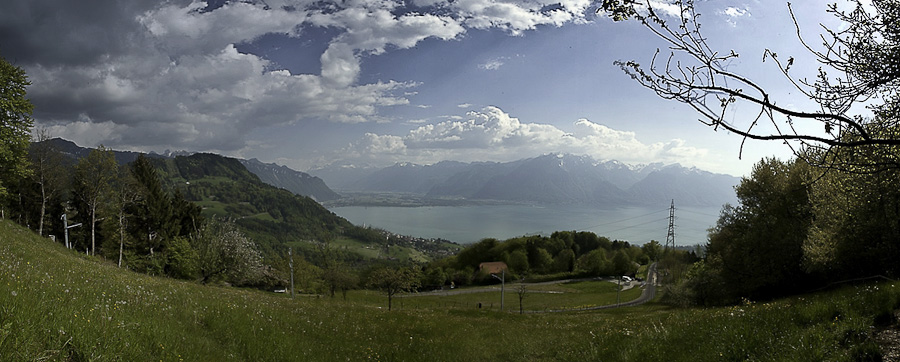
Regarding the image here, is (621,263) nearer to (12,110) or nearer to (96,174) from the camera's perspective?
(96,174)

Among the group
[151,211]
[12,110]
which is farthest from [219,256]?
[12,110]

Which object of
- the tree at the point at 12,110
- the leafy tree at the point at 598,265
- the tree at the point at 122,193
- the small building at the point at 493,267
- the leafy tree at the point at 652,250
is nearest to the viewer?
the tree at the point at 12,110

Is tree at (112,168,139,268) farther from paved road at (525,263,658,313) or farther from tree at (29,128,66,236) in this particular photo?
paved road at (525,263,658,313)

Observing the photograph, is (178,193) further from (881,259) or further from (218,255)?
(881,259)

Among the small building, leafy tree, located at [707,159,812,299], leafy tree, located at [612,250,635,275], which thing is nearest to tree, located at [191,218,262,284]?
leafy tree, located at [707,159,812,299]

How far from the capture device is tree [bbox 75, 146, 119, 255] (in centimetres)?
3266

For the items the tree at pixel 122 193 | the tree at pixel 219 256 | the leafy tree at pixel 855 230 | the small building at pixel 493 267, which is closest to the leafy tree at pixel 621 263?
the small building at pixel 493 267

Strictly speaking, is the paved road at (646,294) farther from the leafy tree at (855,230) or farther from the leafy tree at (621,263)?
the leafy tree at (855,230)

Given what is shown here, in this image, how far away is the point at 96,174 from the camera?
33.6m

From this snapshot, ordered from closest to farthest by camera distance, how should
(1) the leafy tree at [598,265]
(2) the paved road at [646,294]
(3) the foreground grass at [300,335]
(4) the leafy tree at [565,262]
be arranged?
(3) the foreground grass at [300,335]
(2) the paved road at [646,294]
(1) the leafy tree at [598,265]
(4) the leafy tree at [565,262]

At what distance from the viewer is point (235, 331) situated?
27.0 ft

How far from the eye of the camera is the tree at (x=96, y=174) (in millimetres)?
32656

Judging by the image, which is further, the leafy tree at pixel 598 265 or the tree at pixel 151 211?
the leafy tree at pixel 598 265

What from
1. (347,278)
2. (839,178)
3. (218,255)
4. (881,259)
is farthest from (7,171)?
(881,259)
